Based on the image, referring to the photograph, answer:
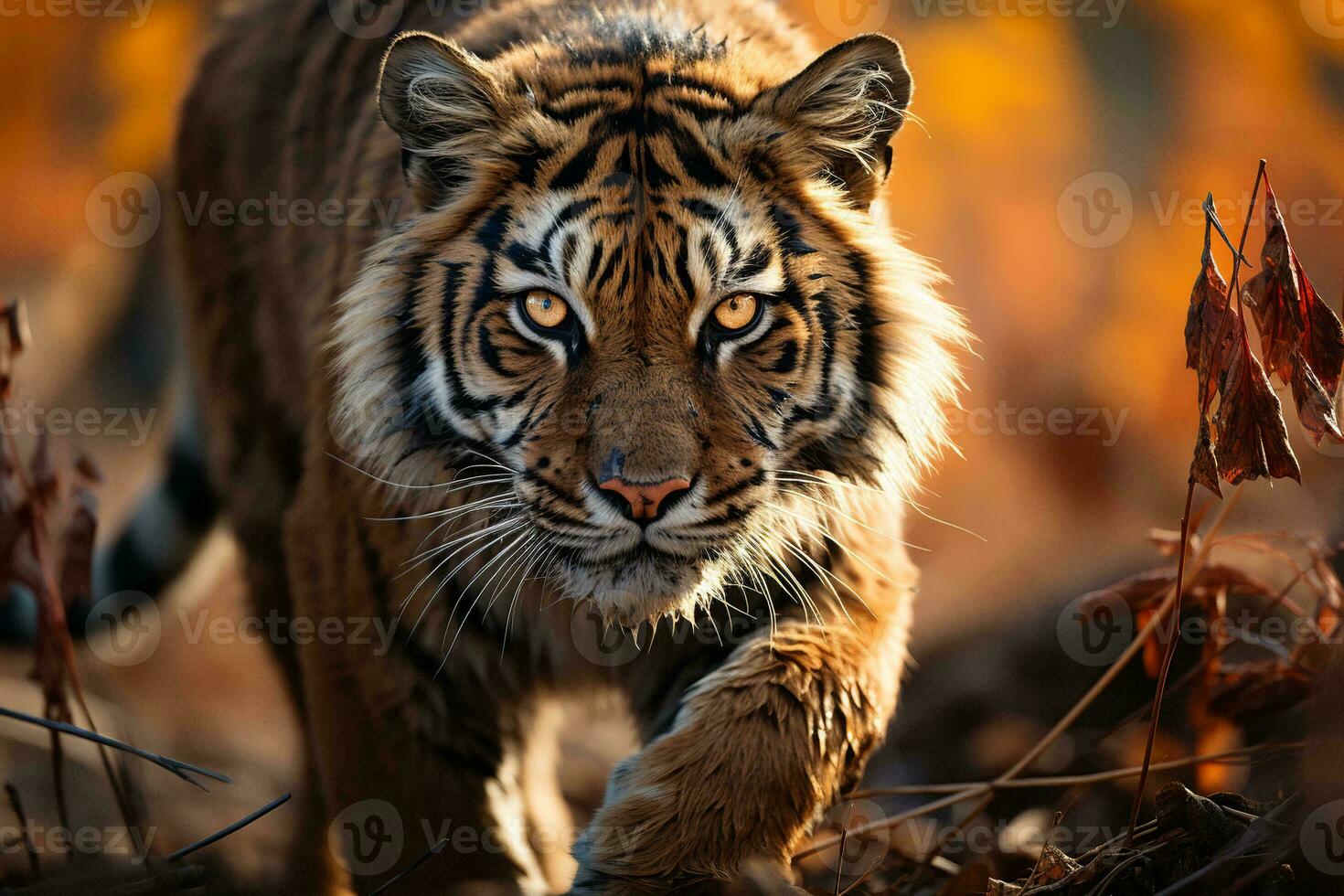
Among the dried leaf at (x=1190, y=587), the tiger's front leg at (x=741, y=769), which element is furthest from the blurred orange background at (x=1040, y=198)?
the tiger's front leg at (x=741, y=769)

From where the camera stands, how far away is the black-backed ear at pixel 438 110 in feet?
8.61

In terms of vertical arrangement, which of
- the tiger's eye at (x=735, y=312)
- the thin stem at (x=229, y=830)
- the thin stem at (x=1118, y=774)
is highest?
the tiger's eye at (x=735, y=312)

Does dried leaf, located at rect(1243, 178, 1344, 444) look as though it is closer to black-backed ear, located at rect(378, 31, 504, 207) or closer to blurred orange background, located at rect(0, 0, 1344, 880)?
black-backed ear, located at rect(378, 31, 504, 207)

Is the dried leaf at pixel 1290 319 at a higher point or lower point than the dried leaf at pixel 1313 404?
higher

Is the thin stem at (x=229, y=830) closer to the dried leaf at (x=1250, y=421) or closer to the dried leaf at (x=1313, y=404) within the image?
the dried leaf at (x=1250, y=421)

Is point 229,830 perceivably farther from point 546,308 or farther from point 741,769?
point 546,308

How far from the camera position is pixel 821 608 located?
2.84m

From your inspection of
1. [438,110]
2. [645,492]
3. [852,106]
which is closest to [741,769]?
[645,492]

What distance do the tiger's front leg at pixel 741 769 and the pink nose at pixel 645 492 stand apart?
1.64 ft

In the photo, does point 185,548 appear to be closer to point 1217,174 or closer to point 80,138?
point 80,138

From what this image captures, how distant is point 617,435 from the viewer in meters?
2.35

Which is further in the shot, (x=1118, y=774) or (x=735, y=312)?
(x=1118, y=774)

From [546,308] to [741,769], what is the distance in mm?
1080

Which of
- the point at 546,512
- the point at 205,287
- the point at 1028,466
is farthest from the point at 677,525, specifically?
the point at 1028,466
